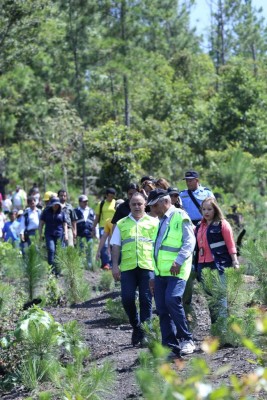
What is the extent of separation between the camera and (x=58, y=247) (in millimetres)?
12703

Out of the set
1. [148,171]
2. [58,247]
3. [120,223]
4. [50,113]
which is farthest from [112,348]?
[50,113]

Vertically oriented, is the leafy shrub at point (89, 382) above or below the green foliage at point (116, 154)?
below

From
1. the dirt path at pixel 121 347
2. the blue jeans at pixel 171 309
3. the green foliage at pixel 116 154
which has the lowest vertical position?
the dirt path at pixel 121 347

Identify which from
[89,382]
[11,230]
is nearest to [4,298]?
[89,382]

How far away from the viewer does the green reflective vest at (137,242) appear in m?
9.53

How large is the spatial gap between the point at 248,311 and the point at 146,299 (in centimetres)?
133

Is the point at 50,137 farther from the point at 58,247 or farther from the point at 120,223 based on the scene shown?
the point at 120,223

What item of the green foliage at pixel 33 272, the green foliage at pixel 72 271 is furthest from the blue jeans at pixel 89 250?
the green foliage at pixel 33 272

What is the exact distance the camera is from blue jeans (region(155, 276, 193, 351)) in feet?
27.9

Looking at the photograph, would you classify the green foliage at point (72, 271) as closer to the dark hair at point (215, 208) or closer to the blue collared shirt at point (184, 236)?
the dark hair at point (215, 208)

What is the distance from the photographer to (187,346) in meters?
8.59

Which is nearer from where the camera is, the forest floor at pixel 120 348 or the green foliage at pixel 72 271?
the forest floor at pixel 120 348

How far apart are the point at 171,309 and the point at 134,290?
44.5 inches

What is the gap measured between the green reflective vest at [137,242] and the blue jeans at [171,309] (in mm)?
841
